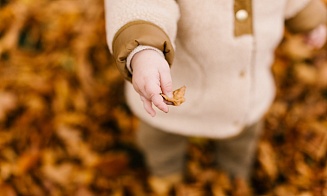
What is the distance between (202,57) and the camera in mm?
1282

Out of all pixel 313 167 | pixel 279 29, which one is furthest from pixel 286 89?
pixel 279 29

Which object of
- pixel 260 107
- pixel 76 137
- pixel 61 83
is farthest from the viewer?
pixel 61 83

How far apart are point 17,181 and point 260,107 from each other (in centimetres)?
98

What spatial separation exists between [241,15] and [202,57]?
0.16 metres

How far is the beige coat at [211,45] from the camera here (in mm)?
1066

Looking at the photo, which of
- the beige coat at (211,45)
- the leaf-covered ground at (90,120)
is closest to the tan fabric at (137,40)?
the beige coat at (211,45)

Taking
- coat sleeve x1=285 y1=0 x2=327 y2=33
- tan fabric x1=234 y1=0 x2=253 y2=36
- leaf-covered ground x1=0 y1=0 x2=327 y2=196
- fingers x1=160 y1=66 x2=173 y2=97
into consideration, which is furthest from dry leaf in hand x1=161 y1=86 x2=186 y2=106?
leaf-covered ground x1=0 y1=0 x2=327 y2=196

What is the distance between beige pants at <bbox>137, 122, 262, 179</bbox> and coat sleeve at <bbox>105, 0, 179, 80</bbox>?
63 cm

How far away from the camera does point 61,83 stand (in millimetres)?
2117

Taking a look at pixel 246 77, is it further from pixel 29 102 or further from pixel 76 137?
pixel 29 102

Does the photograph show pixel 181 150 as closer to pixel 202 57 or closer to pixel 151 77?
pixel 202 57

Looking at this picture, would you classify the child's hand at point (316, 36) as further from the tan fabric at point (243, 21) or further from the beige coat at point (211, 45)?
the tan fabric at point (243, 21)

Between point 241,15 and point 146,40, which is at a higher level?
point 241,15

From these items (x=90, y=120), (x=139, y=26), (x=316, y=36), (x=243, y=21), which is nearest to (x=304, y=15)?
(x=316, y=36)
